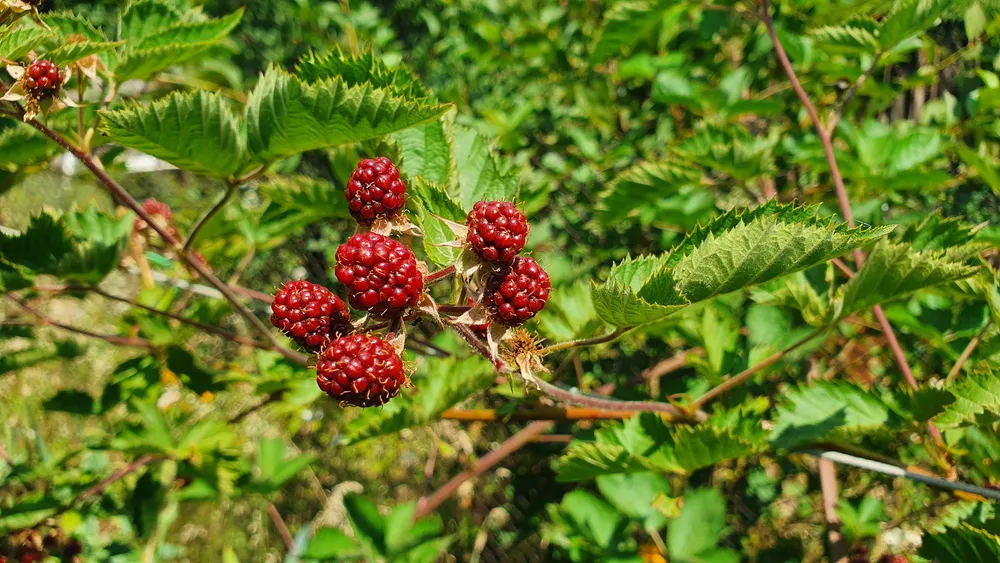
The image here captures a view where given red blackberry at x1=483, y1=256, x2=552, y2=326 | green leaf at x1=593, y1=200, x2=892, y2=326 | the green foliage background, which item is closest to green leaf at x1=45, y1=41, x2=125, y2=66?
the green foliage background

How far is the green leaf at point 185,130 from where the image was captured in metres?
0.87

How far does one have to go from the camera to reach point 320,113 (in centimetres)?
85

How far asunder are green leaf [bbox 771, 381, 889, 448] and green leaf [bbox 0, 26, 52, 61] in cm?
131

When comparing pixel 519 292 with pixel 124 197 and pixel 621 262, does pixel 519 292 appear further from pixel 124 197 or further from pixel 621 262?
pixel 124 197

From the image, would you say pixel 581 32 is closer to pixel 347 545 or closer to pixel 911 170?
pixel 911 170

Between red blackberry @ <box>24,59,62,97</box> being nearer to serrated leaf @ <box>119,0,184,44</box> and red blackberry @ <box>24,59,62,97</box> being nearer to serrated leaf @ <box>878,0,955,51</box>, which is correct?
serrated leaf @ <box>119,0,184,44</box>

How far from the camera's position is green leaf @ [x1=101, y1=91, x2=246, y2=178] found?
0.87m

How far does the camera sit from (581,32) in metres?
2.64

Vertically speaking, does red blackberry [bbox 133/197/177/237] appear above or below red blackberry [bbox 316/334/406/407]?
below

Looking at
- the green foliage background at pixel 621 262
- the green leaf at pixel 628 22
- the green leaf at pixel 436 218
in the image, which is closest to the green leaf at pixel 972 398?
the green foliage background at pixel 621 262

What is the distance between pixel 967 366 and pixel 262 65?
A: 4.11 meters

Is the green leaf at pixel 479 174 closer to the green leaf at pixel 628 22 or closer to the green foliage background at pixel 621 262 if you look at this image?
the green foliage background at pixel 621 262

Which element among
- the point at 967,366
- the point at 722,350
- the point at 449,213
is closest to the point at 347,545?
the point at 722,350

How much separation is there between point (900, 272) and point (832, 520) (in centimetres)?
102
